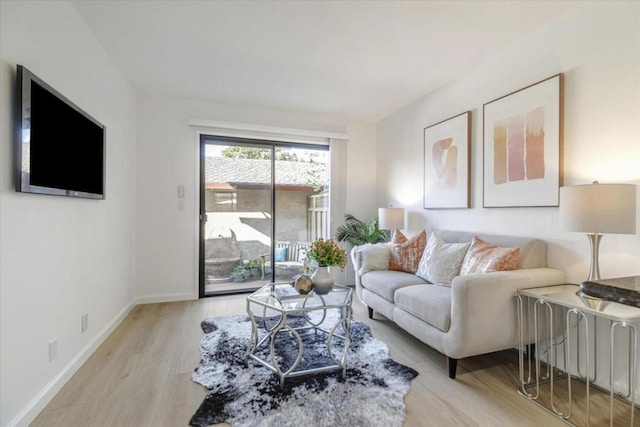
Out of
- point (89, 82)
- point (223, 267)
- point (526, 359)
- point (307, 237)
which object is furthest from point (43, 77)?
point (526, 359)

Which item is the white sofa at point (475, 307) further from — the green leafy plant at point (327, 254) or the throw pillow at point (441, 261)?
the green leafy plant at point (327, 254)

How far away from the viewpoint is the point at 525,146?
95.3 inches

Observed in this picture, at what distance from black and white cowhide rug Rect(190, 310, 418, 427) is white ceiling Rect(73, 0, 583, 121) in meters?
2.50

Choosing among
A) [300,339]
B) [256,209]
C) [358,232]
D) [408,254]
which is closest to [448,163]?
[408,254]

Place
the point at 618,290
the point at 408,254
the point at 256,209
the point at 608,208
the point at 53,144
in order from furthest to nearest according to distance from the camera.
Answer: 1. the point at 256,209
2. the point at 408,254
3. the point at 53,144
4. the point at 608,208
5. the point at 618,290

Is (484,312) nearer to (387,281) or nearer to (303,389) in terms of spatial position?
(387,281)

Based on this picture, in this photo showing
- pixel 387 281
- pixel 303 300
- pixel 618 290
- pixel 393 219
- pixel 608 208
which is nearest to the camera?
pixel 618 290

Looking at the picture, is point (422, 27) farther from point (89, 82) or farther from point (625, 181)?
point (89, 82)

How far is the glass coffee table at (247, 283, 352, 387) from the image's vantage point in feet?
6.46

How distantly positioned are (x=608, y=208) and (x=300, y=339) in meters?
1.90

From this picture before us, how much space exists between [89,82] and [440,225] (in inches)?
139

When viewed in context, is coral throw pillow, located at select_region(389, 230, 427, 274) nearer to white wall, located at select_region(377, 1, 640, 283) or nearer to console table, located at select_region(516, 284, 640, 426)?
white wall, located at select_region(377, 1, 640, 283)

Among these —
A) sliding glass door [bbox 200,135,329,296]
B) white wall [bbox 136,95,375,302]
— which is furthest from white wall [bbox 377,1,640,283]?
white wall [bbox 136,95,375,302]

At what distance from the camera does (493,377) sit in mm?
2033
